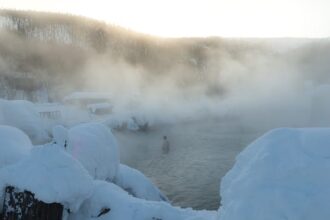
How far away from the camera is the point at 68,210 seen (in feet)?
21.5

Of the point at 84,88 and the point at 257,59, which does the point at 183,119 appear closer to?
the point at 84,88

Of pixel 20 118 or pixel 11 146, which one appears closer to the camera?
pixel 11 146

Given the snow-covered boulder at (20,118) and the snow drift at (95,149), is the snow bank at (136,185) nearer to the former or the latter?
the snow drift at (95,149)

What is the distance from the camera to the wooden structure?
Answer: 241 inches

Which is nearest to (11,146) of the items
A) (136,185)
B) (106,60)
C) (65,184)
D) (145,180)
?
(65,184)

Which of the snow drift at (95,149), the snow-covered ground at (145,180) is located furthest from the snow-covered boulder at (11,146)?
the snow drift at (95,149)

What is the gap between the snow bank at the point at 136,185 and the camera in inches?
448

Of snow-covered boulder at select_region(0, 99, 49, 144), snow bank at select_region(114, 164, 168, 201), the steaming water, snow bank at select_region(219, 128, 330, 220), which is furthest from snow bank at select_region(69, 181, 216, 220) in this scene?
snow-covered boulder at select_region(0, 99, 49, 144)

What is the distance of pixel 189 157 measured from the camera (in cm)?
2108

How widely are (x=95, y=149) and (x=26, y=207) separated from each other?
4.17 metres

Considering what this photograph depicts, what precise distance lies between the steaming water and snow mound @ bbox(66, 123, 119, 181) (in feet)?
12.9

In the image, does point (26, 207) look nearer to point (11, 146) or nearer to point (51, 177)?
point (51, 177)

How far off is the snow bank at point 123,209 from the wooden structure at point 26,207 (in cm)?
85

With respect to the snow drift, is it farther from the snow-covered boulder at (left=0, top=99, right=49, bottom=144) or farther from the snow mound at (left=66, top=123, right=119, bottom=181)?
the snow-covered boulder at (left=0, top=99, right=49, bottom=144)
